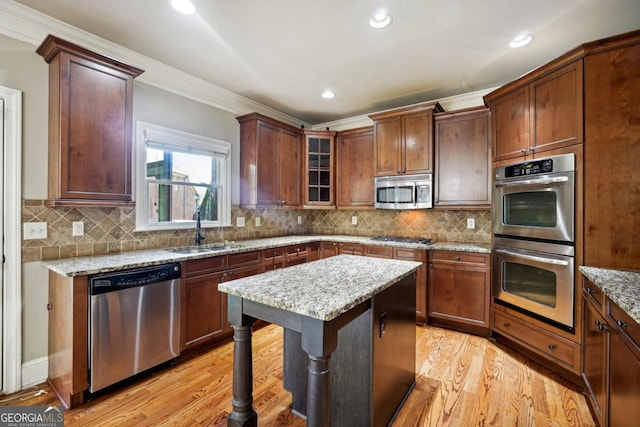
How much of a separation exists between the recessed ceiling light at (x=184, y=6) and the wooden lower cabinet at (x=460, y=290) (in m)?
3.15

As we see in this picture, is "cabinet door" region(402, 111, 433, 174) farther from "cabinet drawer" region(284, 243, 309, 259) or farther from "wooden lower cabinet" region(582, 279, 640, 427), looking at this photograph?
"wooden lower cabinet" region(582, 279, 640, 427)

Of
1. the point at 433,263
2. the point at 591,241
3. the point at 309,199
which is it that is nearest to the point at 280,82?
the point at 309,199

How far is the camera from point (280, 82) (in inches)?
131

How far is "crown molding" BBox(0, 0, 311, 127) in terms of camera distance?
6.85 feet

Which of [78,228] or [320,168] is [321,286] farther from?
[320,168]

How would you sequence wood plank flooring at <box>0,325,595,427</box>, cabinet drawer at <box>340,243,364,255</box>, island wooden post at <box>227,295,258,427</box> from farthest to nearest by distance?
1. cabinet drawer at <box>340,243,364,255</box>
2. wood plank flooring at <box>0,325,595,427</box>
3. island wooden post at <box>227,295,258,427</box>

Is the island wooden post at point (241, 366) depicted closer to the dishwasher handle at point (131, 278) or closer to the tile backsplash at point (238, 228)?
the dishwasher handle at point (131, 278)

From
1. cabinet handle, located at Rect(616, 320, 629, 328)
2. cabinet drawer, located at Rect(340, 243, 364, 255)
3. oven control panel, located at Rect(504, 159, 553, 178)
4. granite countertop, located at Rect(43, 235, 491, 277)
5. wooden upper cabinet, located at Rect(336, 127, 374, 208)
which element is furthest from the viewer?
wooden upper cabinet, located at Rect(336, 127, 374, 208)

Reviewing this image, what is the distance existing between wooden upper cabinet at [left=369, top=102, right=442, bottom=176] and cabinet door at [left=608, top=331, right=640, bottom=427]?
8.07ft

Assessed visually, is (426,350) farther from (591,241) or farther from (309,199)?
(309,199)

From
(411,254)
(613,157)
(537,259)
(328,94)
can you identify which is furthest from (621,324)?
(328,94)

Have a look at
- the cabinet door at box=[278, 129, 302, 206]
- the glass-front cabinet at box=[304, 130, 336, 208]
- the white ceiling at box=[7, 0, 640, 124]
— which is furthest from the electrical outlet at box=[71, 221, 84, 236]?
the glass-front cabinet at box=[304, 130, 336, 208]

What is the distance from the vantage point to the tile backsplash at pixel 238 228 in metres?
2.28

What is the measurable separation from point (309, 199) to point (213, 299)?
7.01ft
